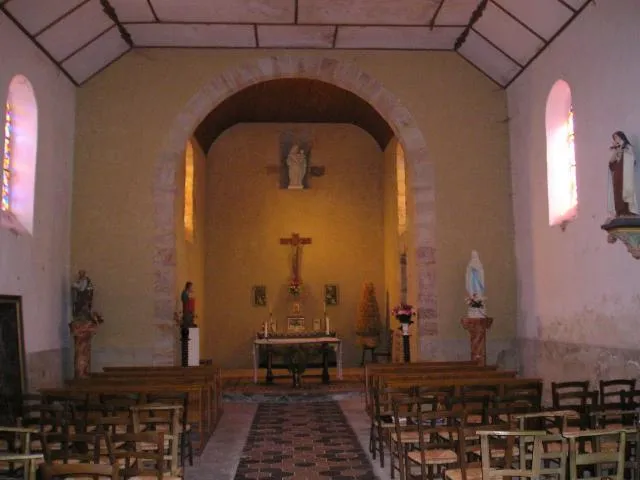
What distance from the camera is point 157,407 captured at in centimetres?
561

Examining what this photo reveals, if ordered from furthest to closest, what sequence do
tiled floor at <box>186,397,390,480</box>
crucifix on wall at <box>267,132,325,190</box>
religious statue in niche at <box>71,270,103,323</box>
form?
crucifix on wall at <box>267,132,325,190</box> < religious statue in niche at <box>71,270,103,323</box> < tiled floor at <box>186,397,390,480</box>

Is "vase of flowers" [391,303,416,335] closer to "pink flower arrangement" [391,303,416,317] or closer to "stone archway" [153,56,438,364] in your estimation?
"pink flower arrangement" [391,303,416,317]

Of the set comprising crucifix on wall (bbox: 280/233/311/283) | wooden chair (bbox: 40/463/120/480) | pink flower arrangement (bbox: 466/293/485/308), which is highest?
crucifix on wall (bbox: 280/233/311/283)

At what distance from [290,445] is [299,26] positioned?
675 centimetres

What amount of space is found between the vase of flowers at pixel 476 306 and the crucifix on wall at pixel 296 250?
705 centimetres

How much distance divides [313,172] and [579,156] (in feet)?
32.1

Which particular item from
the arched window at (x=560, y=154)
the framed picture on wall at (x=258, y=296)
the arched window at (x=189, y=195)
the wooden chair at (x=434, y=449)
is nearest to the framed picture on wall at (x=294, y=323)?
the framed picture on wall at (x=258, y=296)

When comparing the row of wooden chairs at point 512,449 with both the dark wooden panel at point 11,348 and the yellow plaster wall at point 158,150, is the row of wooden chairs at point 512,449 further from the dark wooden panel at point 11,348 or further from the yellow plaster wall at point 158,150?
the yellow plaster wall at point 158,150

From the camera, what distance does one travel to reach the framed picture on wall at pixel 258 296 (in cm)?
1789

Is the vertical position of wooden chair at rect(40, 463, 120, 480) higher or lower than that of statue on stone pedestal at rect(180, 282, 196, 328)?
lower

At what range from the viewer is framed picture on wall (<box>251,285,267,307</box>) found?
17.9m

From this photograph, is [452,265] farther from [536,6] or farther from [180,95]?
[180,95]

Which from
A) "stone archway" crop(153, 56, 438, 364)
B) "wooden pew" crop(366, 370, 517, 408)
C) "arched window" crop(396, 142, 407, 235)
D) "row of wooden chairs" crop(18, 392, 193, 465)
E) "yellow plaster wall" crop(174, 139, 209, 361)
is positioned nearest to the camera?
"row of wooden chairs" crop(18, 392, 193, 465)

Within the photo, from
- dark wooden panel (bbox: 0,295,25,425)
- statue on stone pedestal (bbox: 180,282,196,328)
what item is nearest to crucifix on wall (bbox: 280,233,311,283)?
statue on stone pedestal (bbox: 180,282,196,328)
